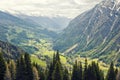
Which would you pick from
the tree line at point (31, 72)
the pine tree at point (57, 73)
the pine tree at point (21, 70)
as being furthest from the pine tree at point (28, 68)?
the pine tree at point (57, 73)

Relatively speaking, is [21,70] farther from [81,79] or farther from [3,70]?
[81,79]

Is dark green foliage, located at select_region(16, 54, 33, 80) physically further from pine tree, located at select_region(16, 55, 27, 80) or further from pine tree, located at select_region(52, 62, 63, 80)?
pine tree, located at select_region(52, 62, 63, 80)

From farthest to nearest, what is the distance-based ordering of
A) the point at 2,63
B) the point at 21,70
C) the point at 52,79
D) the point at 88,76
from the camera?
the point at 88,76
the point at 52,79
the point at 21,70
the point at 2,63

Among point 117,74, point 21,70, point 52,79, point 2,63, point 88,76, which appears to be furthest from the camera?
point 117,74

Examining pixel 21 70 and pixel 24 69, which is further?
pixel 24 69

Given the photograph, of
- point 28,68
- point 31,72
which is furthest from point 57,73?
point 28,68

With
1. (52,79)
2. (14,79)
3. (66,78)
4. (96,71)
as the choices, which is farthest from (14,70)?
(96,71)

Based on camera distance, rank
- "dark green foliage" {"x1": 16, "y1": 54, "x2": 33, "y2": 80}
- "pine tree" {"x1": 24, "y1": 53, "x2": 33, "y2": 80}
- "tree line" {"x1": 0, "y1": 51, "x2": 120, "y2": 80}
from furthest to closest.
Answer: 1. "pine tree" {"x1": 24, "y1": 53, "x2": 33, "y2": 80}
2. "dark green foliage" {"x1": 16, "y1": 54, "x2": 33, "y2": 80}
3. "tree line" {"x1": 0, "y1": 51, "x2": 120, "y2": 80}

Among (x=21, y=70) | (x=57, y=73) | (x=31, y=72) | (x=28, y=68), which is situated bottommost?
(x=57, y=73)

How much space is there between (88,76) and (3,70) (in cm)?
3571

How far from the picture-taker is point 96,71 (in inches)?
4963

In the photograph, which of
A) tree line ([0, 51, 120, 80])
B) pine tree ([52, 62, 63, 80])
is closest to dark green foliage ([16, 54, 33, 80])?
tree line ([0, 51, 120, 80])

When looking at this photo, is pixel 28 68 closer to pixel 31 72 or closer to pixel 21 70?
pixel 31 72

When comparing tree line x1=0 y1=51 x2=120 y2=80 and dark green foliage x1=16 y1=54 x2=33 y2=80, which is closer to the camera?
tree line x1=0 y1=51 x2=120 y2=80
